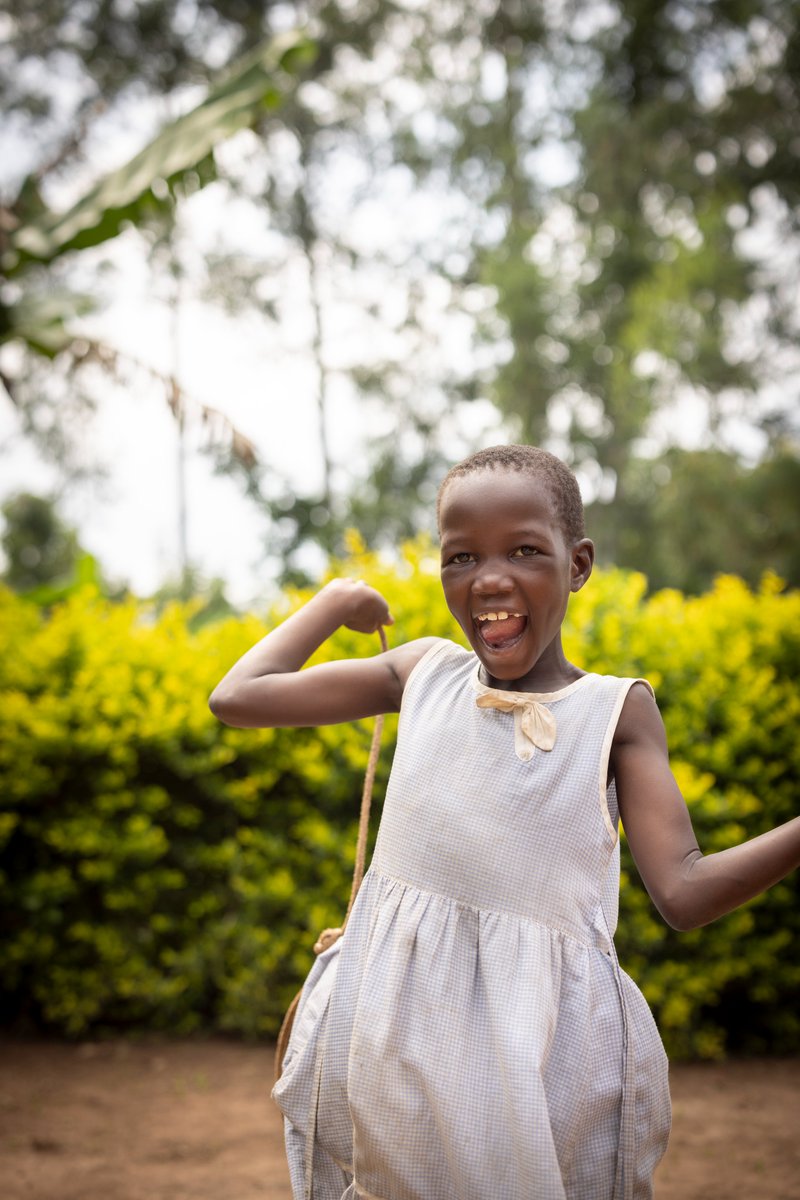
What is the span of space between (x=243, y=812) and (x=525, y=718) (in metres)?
2.94

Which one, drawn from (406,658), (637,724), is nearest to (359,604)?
(406,658)

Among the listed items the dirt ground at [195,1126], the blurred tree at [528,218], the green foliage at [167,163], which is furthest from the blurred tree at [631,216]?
the dirt ground at [195,1126]

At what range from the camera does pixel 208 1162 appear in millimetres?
3420

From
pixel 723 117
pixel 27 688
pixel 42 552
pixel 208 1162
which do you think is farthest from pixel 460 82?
pixel 208 1162

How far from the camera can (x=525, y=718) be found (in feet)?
5.70

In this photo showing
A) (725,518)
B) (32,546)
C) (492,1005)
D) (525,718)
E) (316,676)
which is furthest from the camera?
(32,546)

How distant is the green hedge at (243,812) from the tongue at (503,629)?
238 centimetres

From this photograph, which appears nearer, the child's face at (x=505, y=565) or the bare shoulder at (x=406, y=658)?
the child's face at (x=505, y=565)

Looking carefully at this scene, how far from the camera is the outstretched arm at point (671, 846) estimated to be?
61.9 inches

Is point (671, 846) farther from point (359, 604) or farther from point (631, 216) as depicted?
point (631, 216)

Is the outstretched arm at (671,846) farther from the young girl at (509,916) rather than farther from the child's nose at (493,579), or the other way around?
the child's nose at (493,579)

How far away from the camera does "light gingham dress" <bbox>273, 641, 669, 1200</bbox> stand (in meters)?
1.61

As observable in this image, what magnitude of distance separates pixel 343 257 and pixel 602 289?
163 inches

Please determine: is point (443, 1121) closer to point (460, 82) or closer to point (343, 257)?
point (343, 257)
